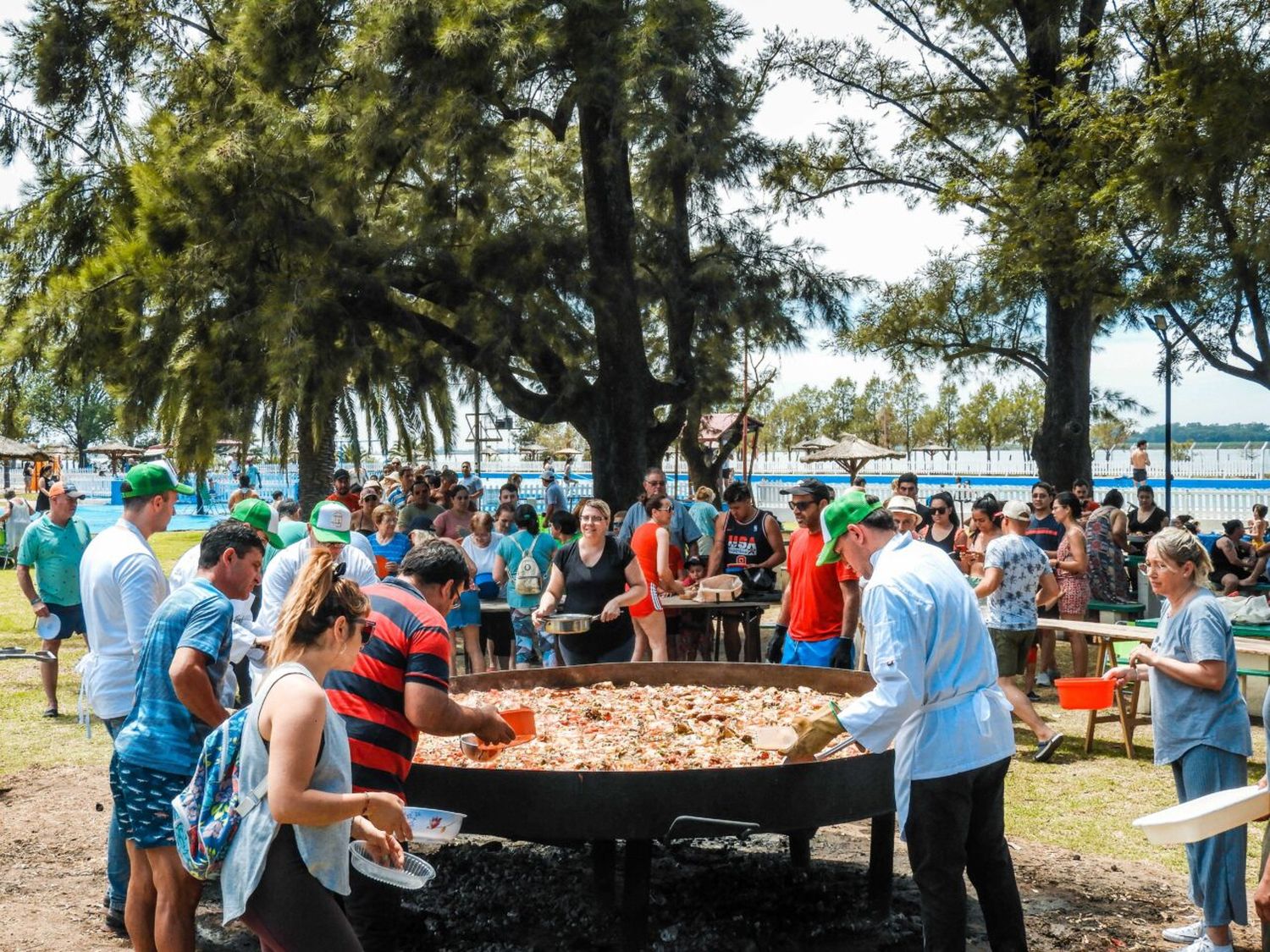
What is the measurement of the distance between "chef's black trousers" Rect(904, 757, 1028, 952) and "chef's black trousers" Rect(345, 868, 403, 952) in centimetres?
174

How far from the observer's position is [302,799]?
273cm

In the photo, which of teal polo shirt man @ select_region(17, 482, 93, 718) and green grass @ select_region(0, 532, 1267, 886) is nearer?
green grass @ select_region(0, 532, 1267, 886)

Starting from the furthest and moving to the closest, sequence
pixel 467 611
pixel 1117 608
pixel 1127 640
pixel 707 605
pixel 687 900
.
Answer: pixel 1117 608, pixel 467 611, pixel 707 605, pixel 1127 640, pixel 687 900

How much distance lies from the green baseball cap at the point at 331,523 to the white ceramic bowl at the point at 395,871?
2611 millimetres

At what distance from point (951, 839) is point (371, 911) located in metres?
1.91

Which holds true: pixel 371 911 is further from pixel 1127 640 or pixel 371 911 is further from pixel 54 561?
pixel 54 561

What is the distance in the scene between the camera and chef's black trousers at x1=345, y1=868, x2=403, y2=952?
3873mm

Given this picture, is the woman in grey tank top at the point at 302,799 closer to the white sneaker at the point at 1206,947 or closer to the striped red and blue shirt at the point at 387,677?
the striped red and blue shirt at the point at 387,677

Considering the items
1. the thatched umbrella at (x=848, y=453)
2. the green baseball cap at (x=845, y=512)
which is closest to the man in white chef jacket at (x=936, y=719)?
the green baseball cap at (x=845, y=512)

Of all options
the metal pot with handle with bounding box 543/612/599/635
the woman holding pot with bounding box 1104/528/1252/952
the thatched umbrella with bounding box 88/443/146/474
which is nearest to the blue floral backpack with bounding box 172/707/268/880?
the woman holding pot with bounding box 1104/528/1252/952

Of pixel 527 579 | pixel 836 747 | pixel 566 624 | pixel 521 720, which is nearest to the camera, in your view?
pixel 836 747

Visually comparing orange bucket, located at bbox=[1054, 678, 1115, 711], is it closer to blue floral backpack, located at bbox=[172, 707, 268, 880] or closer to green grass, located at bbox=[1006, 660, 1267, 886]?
green grass, located at bbox=[1006, 660, 1267, 886]

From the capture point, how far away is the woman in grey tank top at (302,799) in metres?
2.73

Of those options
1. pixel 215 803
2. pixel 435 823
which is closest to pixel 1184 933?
pixel 435 823
